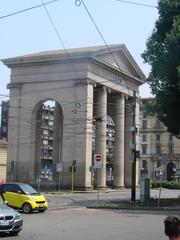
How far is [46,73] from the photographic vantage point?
6625 centimetres

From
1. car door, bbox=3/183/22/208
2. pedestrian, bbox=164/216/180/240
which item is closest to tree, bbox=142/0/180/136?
car door, bbox=3/183/22/208

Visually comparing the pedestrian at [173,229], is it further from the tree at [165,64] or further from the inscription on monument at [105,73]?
the inscription on monument at [105,73]

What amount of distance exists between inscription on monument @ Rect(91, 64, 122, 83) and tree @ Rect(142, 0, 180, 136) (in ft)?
95.6

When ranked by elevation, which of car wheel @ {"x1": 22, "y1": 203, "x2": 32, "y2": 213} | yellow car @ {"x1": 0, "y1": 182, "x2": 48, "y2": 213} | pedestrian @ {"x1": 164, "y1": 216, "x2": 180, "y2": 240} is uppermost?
pedestrian @ {"x1": 164, "y1": 216, "x2": 180, "y2": 240}

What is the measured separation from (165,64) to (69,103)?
3231 cm

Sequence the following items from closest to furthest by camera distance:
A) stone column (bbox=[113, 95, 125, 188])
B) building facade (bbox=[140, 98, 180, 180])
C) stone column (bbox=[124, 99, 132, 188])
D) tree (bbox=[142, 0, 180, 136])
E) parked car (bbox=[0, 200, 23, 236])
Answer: parked car (bbox=[0, 200, 23, 236])
tree (bbox=[142, 0, 180, 136])
stone column (bbox=[113, 95, 125, 188])
stone column (bbox=[124, 99, 132, 188])
building facade (bbox=[140, 98, 180, 180])

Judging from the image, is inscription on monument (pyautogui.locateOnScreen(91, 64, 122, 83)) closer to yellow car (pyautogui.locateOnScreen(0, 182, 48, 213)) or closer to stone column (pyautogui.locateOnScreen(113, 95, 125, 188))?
stone column (pyautogui.locateOnScreen(113, 95, 125, 188))

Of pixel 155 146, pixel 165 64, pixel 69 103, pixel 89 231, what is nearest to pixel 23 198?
pixel 89 231

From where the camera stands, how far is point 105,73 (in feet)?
225

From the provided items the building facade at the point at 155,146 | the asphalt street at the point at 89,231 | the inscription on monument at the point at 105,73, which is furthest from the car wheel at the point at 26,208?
the building facade at the point at 155,146

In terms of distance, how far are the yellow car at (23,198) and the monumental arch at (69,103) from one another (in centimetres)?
3272

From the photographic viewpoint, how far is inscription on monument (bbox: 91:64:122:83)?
214 ft

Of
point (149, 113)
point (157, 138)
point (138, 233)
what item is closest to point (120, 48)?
point (149, 113)

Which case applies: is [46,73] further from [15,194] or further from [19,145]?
[15,194]
